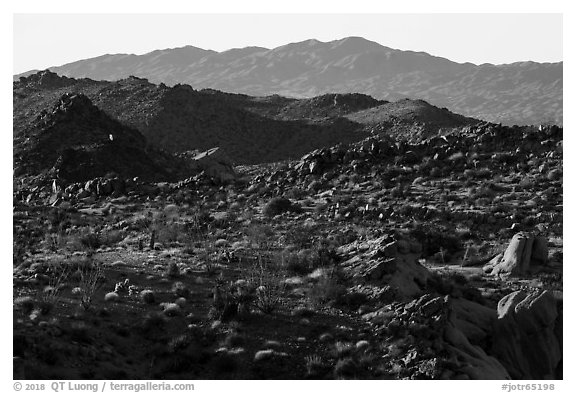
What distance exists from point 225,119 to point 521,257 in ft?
210

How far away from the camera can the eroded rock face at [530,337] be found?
68.0 feet

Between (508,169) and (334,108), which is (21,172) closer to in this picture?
(508,169)

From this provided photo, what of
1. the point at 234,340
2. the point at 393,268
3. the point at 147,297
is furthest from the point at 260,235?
the point at 234,340

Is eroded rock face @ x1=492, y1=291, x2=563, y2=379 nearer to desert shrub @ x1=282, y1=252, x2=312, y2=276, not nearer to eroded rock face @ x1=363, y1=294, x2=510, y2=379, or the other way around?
eroded rock face @ x1=363, y1=294, x2=510, y2=379

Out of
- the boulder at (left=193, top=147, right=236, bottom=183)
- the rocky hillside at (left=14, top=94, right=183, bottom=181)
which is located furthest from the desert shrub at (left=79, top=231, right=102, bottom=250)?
the rocky hillside at (left=14, top=94, right=183, bottom=181)

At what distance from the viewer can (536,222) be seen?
101 ft

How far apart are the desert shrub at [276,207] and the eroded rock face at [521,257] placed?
12124 millimetres

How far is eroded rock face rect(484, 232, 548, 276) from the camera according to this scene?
25422mm

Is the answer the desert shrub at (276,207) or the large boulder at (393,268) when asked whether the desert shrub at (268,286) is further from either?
the desert shrub at (276,207)

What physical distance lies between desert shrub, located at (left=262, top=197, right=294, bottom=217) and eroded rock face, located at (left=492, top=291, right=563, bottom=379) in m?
15.6

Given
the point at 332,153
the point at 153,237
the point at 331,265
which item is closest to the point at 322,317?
the point at 331,265

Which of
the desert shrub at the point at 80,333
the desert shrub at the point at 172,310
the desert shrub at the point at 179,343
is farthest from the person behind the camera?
the desert shrub at the point at 172,310

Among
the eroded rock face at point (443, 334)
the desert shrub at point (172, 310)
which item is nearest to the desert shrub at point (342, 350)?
the eroded rock face at point (443, 334)

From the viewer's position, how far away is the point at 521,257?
25531mm
